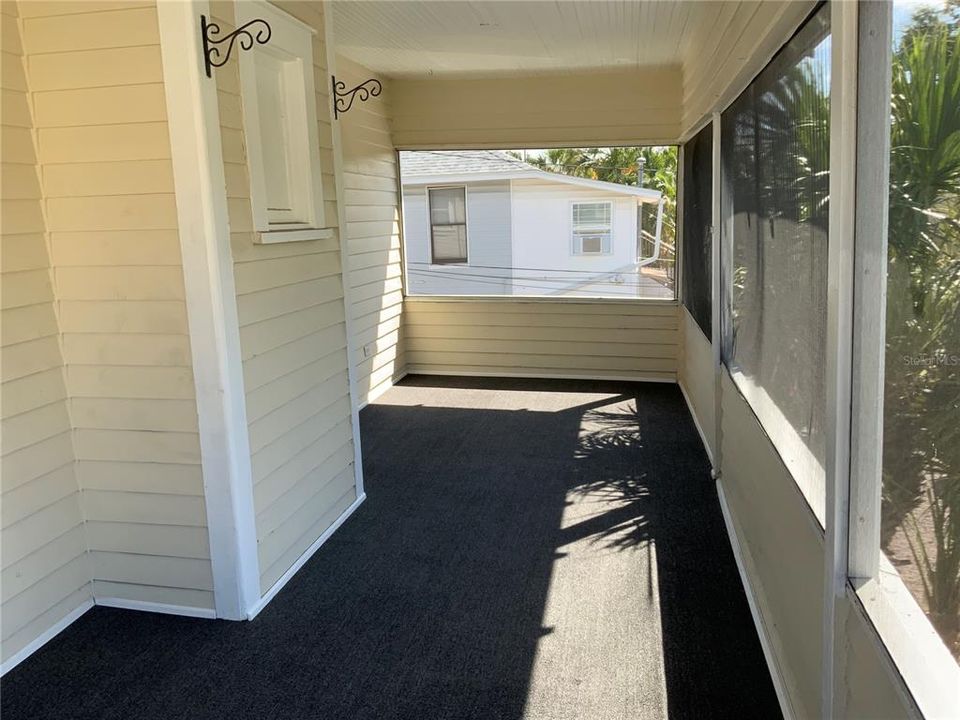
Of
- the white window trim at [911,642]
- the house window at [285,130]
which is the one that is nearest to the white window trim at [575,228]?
the house window at [285,130]

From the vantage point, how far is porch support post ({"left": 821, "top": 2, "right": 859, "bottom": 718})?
147 centimetres

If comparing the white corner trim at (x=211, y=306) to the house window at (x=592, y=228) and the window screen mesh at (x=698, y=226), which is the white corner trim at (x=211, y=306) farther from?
the house window at (x=592, y=228)

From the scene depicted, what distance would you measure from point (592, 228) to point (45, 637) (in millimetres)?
5211

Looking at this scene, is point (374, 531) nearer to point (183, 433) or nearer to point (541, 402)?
point (183, 433)

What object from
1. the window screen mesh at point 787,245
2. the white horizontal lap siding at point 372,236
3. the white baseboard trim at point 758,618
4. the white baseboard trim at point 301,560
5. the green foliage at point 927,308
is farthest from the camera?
the white horizontal lap siding at point 372,236

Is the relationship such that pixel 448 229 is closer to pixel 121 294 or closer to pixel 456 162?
pixel 456 162

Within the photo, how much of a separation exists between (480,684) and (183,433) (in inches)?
53.9

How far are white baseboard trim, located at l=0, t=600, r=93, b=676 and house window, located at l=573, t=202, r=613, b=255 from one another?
493 cm

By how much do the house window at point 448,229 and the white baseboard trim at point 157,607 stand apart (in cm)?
455

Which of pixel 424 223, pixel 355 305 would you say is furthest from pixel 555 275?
pixel 355 305

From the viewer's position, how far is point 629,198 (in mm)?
6477

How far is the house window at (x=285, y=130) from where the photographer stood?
2.91 meters

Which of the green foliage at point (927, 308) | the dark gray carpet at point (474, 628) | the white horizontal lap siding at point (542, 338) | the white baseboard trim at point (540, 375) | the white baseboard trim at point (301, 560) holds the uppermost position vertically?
the green foliage at point (927, 308)

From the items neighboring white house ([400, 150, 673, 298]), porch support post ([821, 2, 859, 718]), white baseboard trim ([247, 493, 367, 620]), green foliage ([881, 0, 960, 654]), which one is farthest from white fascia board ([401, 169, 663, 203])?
green foliage ([881, 0, 960, 654])
